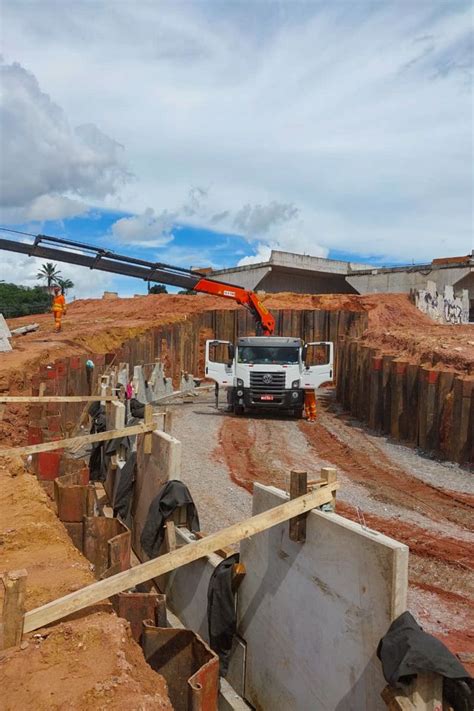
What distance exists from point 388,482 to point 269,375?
7.06m

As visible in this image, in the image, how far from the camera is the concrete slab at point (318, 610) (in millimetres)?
3580

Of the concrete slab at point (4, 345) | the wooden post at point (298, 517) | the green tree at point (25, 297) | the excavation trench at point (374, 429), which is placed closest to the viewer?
the wooden post at point (298, 517)

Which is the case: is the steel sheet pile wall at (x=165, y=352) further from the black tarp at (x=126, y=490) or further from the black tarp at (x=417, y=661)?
the black tarp at (x=417, y=661)

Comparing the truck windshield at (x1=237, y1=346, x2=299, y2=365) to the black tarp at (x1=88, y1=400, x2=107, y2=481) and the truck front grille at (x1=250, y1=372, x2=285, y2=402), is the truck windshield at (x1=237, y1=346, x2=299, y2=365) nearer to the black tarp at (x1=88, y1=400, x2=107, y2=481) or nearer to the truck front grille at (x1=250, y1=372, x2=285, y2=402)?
the truck front grille at (x1=250, y1=372, x2=285, y2=402)

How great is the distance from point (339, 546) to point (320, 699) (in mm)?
1160

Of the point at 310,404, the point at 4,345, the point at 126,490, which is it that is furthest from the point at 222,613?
the point at 4,345

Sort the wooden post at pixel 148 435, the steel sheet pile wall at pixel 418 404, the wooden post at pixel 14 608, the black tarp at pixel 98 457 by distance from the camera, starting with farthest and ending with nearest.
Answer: the steel sheet pile wall at pixel 418 404
the black tarp at pixel 98 457
the wooden post at pixel 148 435
the wooden post at pixel 14 608

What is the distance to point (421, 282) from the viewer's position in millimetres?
38281

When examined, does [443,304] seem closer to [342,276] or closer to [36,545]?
[342,276]

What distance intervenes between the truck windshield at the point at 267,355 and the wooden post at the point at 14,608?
14.3 metres

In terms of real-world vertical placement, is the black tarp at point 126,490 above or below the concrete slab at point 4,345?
below

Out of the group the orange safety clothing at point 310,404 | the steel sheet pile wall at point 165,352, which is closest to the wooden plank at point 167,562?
the steel sheet pile wall at point 165,352

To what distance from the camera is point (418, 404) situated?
13.6m

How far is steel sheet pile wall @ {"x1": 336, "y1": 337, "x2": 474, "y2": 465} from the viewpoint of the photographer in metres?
11.8
